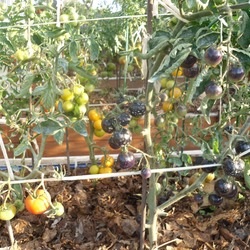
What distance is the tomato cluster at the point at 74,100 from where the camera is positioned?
138 cm

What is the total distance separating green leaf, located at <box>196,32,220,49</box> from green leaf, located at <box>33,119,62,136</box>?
475mm

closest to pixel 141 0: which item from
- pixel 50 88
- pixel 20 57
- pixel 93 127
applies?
pixel 93 127

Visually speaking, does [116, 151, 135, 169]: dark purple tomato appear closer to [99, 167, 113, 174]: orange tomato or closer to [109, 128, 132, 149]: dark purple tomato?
[109, 128, 132, 149]: dark purple tomato

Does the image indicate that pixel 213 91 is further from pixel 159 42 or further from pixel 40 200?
pixel 40 200

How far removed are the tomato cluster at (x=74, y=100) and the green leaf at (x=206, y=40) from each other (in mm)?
460

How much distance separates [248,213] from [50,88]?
1.01m

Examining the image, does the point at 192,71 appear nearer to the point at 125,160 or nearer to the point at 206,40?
the point at 206,40

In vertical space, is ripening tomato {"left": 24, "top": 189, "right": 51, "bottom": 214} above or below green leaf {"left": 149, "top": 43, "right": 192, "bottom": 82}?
below

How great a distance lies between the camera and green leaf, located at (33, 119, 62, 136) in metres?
1.29

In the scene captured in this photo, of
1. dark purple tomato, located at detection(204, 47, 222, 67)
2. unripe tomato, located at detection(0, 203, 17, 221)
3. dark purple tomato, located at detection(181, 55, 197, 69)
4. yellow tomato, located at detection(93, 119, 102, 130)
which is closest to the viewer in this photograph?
dark purple tomato, located at detection(204, 47, 222, 67)

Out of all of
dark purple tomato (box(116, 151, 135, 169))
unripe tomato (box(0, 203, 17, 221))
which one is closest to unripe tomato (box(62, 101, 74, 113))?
dark purple tomato (box(116, 151, 135, 169))

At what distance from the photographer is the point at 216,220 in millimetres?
1766

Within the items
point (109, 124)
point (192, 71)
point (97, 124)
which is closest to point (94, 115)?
point (97, 124)

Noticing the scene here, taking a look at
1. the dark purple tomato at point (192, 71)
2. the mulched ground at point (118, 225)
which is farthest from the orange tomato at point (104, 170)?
the dark purple tomato at point (192, 71)
